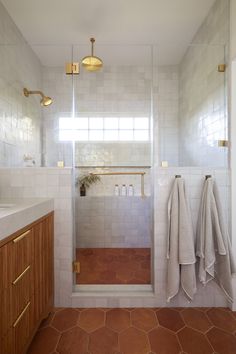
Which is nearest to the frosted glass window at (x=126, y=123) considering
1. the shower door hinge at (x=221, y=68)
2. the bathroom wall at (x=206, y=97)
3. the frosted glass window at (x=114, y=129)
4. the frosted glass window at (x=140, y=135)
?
the frosted glass window at (x=114, y=129)

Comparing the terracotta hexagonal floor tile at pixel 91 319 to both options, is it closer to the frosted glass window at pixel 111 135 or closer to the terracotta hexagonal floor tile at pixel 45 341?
the terracotta hexagonal floor tile at pixel 45 341

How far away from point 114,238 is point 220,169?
1776mm

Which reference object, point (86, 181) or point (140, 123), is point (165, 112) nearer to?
point (140, 123)

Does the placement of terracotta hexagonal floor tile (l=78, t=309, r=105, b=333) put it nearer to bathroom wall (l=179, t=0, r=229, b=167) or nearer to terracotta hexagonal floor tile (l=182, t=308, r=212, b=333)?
terracotta hexagonal floor tile (l=182, t=308, r=212, b=333)

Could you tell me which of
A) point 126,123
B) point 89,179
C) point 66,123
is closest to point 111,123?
point 126,123

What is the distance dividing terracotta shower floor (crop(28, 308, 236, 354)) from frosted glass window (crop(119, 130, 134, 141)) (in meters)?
2.15

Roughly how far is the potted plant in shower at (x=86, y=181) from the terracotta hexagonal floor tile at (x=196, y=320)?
5.97 ft

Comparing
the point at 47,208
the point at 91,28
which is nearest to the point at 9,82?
the point at 91,28

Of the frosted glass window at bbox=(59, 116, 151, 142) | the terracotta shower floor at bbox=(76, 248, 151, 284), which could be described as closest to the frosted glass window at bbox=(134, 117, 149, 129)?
the frosted glass window at bbox=(59, 116, 151, 142)

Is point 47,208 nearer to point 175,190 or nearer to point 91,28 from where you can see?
point 175,190

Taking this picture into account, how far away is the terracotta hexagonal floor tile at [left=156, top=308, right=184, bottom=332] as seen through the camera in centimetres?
147

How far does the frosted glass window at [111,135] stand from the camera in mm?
3051

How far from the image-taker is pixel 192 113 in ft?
6.97

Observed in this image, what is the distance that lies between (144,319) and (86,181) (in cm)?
187
